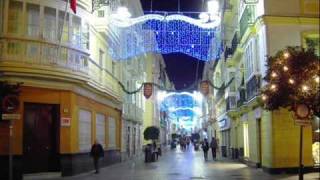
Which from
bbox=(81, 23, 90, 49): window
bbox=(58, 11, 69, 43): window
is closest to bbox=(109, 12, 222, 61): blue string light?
bbox=(81, 23, 90, 49): window

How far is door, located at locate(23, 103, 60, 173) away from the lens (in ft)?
77.3

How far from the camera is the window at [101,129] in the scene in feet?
104

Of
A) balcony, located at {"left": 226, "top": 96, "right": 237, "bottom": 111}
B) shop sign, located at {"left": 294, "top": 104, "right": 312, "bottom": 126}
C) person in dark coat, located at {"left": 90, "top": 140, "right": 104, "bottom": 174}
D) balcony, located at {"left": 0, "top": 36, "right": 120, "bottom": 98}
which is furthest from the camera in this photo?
balcony, located at {"left": 226, "top": 96, "right": 237, "bottom": 111}

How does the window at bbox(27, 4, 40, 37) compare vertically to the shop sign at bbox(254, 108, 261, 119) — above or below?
above

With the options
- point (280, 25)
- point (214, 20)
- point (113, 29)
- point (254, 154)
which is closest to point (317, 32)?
point (280, 25)

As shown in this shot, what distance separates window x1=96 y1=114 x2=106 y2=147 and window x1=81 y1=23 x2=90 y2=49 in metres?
5.99

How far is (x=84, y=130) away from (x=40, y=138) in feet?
13.1

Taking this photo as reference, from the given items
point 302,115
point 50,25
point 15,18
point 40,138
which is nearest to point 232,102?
point 40,138

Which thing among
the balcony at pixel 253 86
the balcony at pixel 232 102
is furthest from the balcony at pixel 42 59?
the balcony at pixel 232 102

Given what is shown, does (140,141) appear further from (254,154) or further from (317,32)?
(317,32)

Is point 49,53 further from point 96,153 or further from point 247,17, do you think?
point 247,17

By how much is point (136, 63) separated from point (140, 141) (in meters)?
8.63

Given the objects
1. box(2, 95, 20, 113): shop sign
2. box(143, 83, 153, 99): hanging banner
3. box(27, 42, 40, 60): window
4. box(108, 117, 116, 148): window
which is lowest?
box(108, 117, 116, 148): window

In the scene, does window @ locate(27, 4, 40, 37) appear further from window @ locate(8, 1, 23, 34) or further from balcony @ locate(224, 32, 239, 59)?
balcony @ locate(224, 32, 239, 59)
